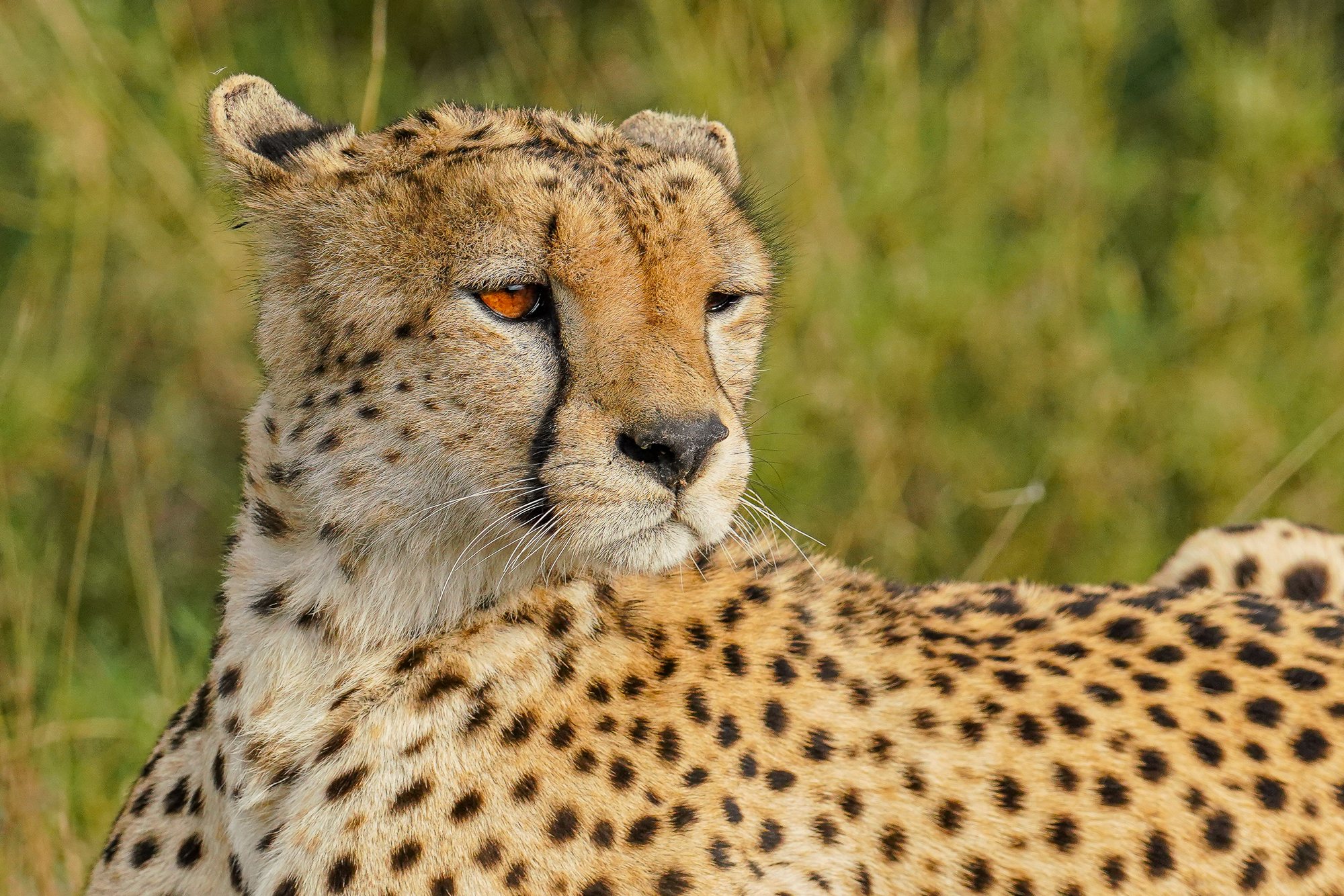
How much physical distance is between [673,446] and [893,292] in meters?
2.38

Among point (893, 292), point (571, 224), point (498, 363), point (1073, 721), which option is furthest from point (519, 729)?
point (893, 292)

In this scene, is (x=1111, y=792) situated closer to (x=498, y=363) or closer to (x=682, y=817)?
(x=682, y=817)

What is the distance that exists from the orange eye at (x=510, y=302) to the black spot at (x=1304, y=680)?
1.17 metres

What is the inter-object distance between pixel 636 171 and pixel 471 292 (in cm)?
32

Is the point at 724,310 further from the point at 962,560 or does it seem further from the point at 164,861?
the point at 962,560

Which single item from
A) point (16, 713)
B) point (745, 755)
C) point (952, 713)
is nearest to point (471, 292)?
point (745, 755)

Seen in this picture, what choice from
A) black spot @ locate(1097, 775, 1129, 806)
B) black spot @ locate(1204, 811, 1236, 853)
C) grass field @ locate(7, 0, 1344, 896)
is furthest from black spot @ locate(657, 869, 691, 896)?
grass field @ locate(7, 0, 1344, 896)

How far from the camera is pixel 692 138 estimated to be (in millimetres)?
2631

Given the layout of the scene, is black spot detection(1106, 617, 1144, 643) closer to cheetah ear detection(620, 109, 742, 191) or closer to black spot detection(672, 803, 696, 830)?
black spot detection(672, 803, 696, 830)

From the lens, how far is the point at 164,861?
2.18 m

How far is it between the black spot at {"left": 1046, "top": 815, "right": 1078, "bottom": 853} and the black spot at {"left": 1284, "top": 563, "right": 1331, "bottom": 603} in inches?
34.3

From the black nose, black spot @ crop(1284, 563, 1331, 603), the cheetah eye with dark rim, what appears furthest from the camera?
black spot @ crop(1284, 563, 1331, 603)

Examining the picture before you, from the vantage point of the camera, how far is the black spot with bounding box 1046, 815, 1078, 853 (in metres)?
2.11

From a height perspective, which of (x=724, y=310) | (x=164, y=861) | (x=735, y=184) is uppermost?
(x=735, y=184)
